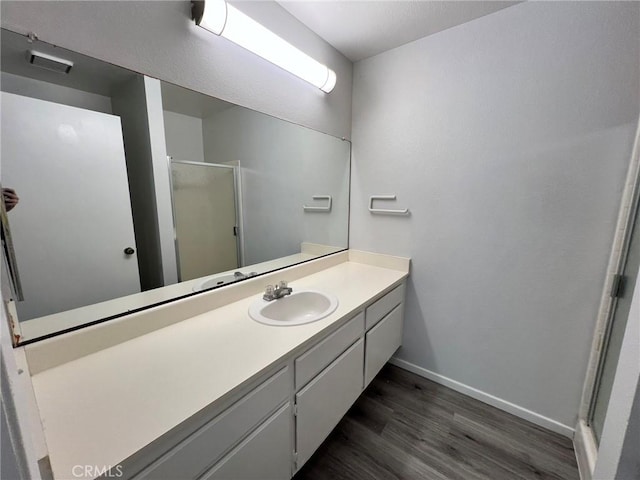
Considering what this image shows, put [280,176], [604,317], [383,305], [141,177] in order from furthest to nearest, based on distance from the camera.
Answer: [280,176] < [383,305] < [604,317] < [141,177]

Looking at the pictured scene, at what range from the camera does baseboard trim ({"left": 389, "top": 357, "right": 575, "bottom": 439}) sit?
5.01 ft

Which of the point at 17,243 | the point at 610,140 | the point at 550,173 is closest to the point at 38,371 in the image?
the point at 17,243

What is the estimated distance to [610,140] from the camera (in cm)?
125

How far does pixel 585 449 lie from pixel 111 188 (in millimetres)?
2532

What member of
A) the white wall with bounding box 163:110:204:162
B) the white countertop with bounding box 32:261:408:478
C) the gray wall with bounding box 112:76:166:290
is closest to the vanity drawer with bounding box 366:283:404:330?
the white countertop with bounding box 32:261:408:478

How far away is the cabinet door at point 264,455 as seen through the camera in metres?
0.81

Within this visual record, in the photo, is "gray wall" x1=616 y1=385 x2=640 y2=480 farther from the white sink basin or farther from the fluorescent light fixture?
the fluorescent light fixture

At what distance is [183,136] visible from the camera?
4.00 ft

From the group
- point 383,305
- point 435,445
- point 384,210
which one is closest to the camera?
point 435,445

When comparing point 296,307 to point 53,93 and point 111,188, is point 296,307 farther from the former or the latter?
point 53,93

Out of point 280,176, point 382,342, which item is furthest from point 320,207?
point 382,342

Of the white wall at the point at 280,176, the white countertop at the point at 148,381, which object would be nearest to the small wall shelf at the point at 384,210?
the white wall at the point at 280,176

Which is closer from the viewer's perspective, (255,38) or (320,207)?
(255,38)

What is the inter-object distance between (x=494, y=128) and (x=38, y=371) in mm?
2341
